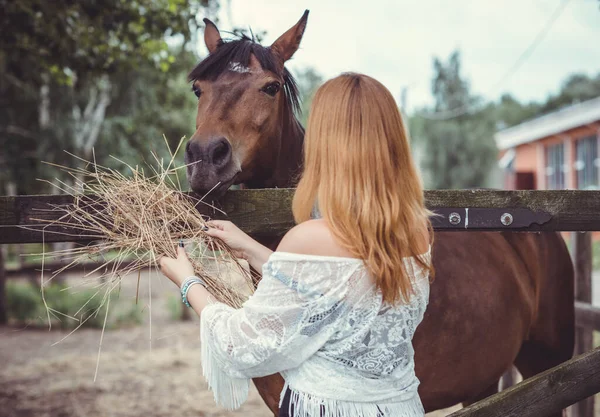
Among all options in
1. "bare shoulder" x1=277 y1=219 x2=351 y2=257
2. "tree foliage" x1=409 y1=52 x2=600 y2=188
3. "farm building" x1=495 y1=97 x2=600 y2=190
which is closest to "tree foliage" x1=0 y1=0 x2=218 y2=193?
"bare shoulder" x1=277 y1=219 x2=351 y2=257

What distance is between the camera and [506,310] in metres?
3.27

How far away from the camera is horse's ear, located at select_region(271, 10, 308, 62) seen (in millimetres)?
3053

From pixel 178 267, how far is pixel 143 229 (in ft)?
0.68

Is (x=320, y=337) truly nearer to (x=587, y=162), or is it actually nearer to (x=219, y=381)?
(x=219, y=381)

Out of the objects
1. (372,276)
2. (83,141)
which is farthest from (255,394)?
(83,141)

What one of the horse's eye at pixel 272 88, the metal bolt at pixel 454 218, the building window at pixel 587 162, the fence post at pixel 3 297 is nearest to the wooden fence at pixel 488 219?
the metal bolt at pixel 454 218

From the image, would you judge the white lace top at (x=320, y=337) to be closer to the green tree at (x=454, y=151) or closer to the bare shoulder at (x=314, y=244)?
the bare shoulder at (x=314, y=244)

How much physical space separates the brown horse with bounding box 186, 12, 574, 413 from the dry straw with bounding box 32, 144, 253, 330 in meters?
0.20

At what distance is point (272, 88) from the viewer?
2840 mm

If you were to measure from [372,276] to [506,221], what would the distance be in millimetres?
844

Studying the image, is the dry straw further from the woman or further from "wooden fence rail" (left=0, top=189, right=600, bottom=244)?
the woman

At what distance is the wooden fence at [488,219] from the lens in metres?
2.07

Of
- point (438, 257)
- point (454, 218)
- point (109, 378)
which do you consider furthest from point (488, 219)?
point (109, 378)

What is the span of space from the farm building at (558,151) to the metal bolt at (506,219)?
17.0m
